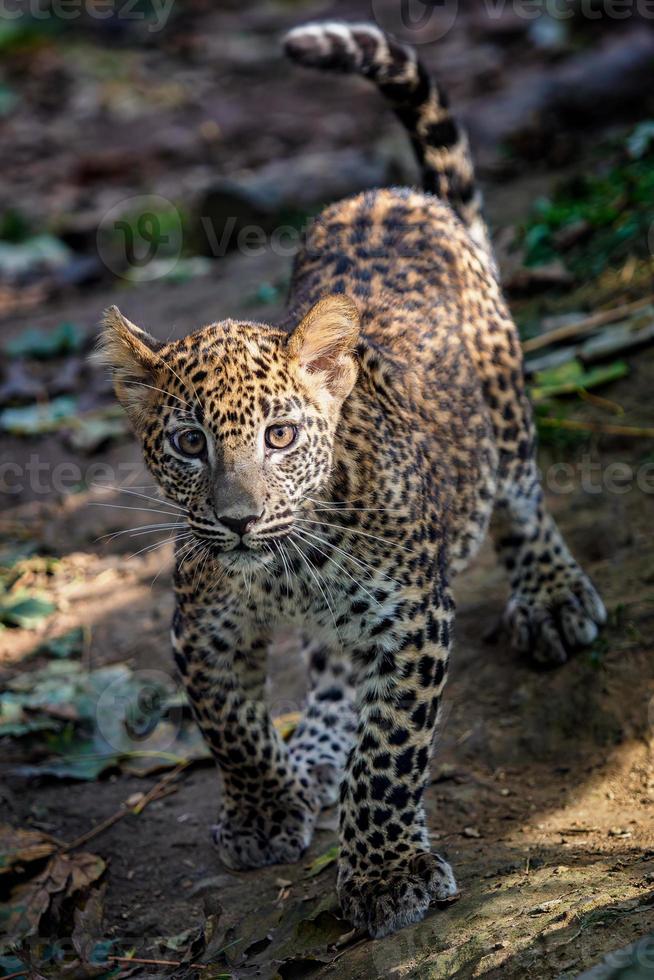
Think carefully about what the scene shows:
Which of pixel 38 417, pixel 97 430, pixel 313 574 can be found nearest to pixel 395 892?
pixel 313 574

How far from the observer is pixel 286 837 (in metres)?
5.35

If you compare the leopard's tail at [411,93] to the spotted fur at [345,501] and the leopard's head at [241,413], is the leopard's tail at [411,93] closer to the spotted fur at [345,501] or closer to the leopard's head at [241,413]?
the spotted fur at [345,501]

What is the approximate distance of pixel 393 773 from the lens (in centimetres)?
452

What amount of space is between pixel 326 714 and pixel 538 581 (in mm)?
1284

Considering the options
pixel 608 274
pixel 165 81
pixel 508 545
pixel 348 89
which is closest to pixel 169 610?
pixel 508 545

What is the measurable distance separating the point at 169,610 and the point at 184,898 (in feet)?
8.12

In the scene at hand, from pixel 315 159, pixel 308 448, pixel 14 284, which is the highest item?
pixel 308 448

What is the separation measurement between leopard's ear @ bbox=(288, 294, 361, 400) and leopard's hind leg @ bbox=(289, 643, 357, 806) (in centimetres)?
182

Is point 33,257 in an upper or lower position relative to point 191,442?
lower

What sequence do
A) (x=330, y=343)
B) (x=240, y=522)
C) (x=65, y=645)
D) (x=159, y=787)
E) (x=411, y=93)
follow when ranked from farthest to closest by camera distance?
(x=65, y=645), (x=411, y=93), (x=159, y=787), (x=330, y=343), (x=240, y=522)

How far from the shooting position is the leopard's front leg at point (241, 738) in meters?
4.91

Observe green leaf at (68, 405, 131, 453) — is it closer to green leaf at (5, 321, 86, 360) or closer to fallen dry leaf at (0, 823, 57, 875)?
green leaf at (5, 321, 86, 360)

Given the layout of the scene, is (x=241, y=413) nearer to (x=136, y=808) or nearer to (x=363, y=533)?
(x=363, y=533)

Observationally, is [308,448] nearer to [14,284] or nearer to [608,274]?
[608,274]
